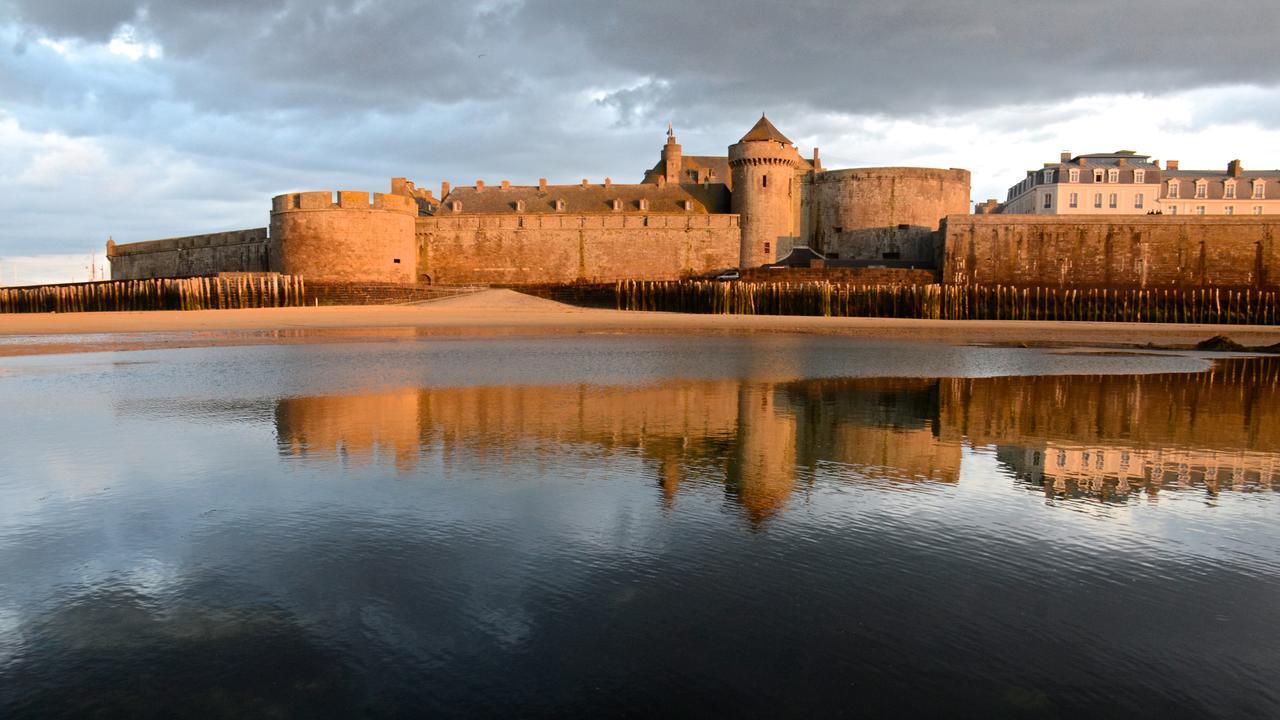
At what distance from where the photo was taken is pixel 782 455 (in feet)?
22.7

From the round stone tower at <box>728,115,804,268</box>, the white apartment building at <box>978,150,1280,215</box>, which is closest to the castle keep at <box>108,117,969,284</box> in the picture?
the round stone tower at <box>728,115,804,268</box>

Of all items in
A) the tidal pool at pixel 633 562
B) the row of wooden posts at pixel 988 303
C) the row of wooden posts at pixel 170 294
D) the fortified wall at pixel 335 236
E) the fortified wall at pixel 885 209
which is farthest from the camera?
the fortified wall at pixel 885 209

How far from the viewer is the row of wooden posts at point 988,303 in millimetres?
33438

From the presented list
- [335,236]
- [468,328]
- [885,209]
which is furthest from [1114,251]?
[335,236]

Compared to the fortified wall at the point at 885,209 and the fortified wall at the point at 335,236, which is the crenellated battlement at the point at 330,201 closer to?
the fortified wall at the point at 335,236

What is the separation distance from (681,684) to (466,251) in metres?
46.1

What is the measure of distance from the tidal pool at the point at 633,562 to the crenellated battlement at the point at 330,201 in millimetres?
35198

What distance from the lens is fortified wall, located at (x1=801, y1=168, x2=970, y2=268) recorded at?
46375 millimetres

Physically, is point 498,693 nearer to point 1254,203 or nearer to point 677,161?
point 677,161

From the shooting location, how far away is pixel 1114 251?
130 ft

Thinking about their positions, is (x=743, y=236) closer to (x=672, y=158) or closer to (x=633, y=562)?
(x=672, y=158)

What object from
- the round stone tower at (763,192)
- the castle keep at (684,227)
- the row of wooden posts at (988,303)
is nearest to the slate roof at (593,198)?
the castle keep at (684,227)

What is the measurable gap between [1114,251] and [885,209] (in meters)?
11.8

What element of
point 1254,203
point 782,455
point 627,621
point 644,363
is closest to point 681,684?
point 627,621
